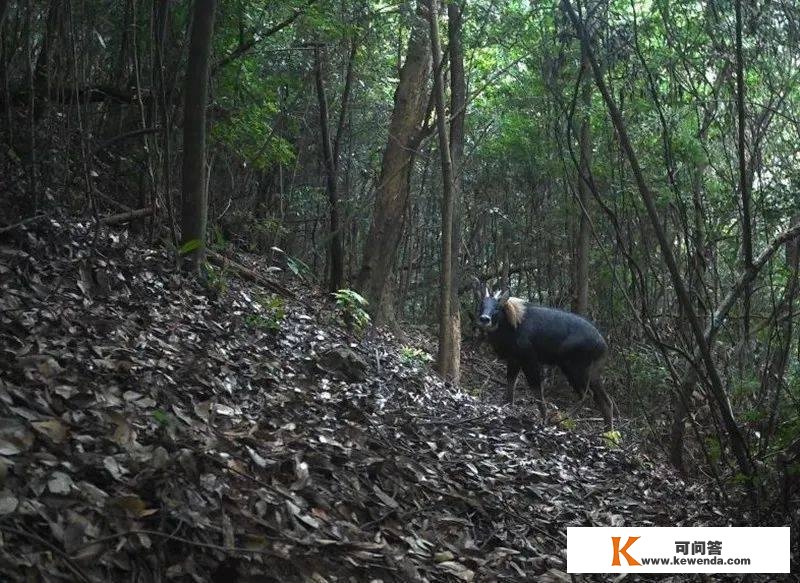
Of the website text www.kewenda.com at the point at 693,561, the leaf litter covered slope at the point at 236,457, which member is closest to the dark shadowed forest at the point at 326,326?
the leaf litter covered slope at the point at 236,457

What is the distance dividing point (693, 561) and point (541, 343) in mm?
5728

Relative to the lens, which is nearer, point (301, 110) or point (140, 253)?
point (140, 253)

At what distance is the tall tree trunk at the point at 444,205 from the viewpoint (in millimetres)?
8188

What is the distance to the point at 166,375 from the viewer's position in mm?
4324

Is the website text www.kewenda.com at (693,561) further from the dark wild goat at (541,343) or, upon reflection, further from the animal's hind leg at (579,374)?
the animal's hind leg at (579,374)

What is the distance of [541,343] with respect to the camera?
32.6 feet

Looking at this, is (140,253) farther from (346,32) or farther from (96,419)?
(346,32)

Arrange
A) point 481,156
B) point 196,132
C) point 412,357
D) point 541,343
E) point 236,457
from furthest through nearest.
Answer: point 481,156 < point 541,343 < point 412,357 < point 196,132 < point 236,457

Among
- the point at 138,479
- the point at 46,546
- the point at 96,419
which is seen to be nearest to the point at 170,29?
the point at 96,419

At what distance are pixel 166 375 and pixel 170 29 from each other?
3737 mm

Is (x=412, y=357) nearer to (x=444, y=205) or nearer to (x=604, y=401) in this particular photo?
(x=444, y=205)

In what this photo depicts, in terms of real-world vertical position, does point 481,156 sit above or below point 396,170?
above

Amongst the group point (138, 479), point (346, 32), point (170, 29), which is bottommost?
point (138, 479)

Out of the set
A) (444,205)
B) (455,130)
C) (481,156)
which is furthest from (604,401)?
(481,156)
